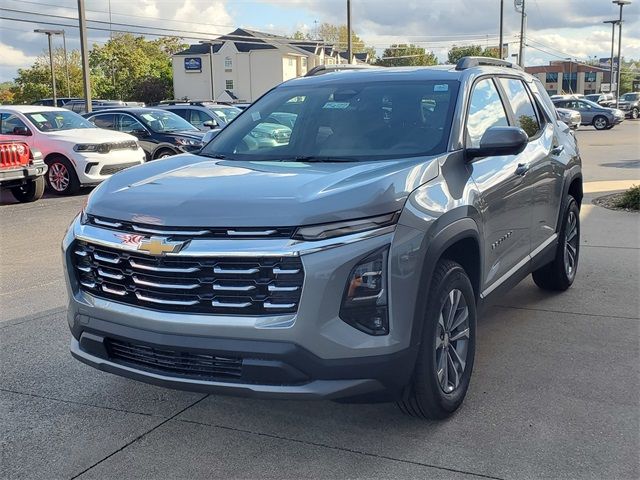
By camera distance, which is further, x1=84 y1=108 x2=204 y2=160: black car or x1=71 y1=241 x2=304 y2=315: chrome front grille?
x1=84 y1=108 x2=204 y2=160: black car

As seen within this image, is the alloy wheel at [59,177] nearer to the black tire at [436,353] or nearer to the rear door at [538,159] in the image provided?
the rear door at [538,159]

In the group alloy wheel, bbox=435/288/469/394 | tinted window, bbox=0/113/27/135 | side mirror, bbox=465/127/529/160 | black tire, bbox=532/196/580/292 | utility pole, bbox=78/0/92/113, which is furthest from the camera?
utility pole, bbox=78/0/92/113

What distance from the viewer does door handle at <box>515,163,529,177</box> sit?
465cm

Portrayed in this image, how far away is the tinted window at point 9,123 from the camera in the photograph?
1411cm

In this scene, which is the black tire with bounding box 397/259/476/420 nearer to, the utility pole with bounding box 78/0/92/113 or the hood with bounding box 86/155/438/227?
the hood with bounding box 86/155/438/227

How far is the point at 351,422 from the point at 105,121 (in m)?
14.6

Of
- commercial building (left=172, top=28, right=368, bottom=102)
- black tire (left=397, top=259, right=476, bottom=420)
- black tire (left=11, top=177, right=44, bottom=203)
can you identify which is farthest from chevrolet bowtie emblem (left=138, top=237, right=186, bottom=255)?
commercial building (left=172, top=28, right=368, bottom=102)

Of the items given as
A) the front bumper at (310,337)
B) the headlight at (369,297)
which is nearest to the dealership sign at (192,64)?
the front bumper at (310,337)

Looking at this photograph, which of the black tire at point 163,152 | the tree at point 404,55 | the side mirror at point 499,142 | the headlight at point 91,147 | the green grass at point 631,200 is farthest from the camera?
the tree at point 404,55

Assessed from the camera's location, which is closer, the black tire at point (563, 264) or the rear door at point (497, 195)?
the rear door at point (497, 195)

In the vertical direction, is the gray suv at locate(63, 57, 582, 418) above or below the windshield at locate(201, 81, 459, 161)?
below

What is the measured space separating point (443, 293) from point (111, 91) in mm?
73183

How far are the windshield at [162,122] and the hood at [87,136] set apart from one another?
1.88 metres

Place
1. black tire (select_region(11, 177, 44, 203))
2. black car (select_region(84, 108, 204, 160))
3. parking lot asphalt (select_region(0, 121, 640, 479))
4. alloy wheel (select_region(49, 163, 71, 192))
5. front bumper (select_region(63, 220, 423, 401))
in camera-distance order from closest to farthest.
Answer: front bumper (select_region(63, 220, 423, 401)) → parking lot asphalt (select_region(0, 121, 640, 479)) → black tire (select_region(11, 177, 44, 203)) → alloy wheel (select_region(49, 163, 71, 192)) → black car (select_region(84, 108, 204, 160))
